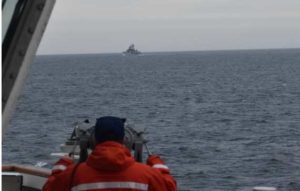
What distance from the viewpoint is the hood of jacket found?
2803 mm

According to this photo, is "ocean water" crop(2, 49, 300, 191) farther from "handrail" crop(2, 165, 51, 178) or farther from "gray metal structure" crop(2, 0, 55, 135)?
"handrail" crop(2, 165, 51, 178)

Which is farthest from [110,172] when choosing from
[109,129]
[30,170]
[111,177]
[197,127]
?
[197,127]

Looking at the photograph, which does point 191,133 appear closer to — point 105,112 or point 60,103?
point 105,112

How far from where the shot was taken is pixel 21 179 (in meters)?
5.96

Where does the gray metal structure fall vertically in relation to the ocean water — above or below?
above

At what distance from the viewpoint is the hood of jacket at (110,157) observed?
2.80 m

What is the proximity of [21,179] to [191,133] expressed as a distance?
3864cm

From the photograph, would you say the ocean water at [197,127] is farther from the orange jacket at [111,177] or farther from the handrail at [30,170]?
the handrail at [30,170]

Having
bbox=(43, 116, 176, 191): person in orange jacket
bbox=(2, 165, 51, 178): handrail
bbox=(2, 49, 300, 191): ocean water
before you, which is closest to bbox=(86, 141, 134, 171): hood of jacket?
bbox=(43, 116, 176, 191): person in orange jacket

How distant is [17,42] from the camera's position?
75.4 inches

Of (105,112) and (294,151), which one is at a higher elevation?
(294,151)

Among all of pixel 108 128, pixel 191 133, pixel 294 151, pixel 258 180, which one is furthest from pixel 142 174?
pixel 191 133

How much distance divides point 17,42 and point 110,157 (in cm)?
99

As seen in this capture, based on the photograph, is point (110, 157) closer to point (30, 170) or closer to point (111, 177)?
point (111, 177)
